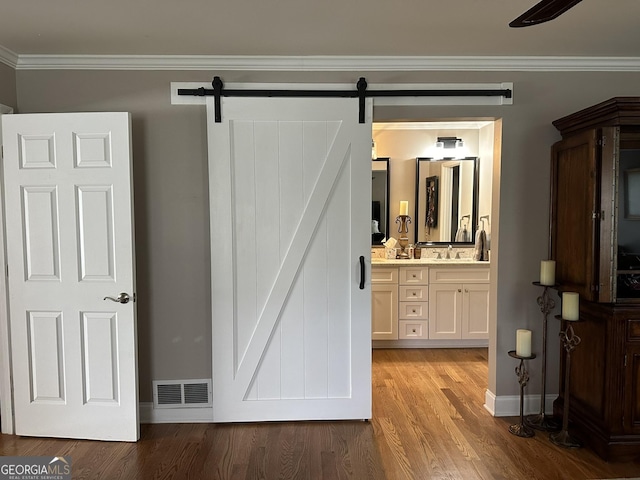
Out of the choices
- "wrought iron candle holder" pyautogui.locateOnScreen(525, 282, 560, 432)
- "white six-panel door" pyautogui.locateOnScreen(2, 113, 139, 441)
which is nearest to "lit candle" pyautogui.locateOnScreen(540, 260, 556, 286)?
"wrought iron candle holder" pyautogui.locateOnScreen(525, 282, 560, 432)

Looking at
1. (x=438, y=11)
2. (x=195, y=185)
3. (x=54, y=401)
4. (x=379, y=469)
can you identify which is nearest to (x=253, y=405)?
(x=379, y=469)

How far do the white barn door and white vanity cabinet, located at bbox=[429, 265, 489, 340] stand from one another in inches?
71.3

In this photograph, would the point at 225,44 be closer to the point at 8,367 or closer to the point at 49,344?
the point at 49,344

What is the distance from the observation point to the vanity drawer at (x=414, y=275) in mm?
4590

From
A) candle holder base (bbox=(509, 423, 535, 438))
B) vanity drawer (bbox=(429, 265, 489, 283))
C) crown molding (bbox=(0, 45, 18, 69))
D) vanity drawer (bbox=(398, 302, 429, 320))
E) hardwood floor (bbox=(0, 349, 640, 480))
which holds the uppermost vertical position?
crown molding (bbox=(0, 45, 18, 69))

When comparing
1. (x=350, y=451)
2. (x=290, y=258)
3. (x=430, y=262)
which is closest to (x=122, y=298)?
(x=290, y=258)

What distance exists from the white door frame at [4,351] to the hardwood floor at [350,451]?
0.13 metres

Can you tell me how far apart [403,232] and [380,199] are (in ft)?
1.47

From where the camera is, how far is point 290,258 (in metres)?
2.97

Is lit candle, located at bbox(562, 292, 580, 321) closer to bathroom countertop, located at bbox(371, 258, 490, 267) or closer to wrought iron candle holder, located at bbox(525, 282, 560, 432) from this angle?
wrought iron candle holder, located at bbox(525, 282, 560, 432)

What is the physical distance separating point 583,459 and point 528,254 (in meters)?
1.28

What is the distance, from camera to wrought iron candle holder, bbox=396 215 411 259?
16.3ft

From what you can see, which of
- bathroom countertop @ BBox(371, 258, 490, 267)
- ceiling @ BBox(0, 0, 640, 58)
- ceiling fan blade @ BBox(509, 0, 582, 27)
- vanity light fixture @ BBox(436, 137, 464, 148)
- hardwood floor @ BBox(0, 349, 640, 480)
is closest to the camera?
ceiling fan blade @ BBox(509, 0, 582, 27)

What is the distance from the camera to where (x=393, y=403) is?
11.1 ft
